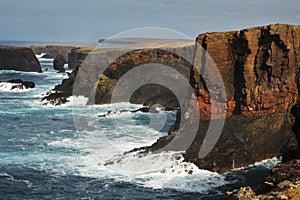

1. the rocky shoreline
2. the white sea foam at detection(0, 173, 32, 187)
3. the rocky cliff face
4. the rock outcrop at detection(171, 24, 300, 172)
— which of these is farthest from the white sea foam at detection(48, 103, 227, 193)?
the white sea foam at detection(0, 173, 32, 187)

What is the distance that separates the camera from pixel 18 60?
137625mm

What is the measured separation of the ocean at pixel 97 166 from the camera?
3145 cm

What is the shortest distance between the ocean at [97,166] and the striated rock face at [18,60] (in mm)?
79484

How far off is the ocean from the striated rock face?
261ft

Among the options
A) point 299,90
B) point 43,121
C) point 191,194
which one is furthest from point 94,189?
point 43,121

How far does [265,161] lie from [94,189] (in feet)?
53.7

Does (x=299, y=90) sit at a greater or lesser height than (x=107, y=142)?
greater

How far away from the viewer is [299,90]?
1599 inches

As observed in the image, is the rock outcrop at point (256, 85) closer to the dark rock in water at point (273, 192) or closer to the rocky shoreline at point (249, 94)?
the rocky shoreline at point (249, 94)

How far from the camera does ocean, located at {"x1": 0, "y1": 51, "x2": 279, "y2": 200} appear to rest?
1238 inches

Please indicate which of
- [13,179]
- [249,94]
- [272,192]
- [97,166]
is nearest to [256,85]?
[249,94]

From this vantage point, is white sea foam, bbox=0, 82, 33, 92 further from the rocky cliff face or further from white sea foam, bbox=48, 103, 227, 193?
the rocky cliff face

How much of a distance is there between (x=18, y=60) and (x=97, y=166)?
110 meters

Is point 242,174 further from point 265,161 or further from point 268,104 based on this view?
point 268,104
